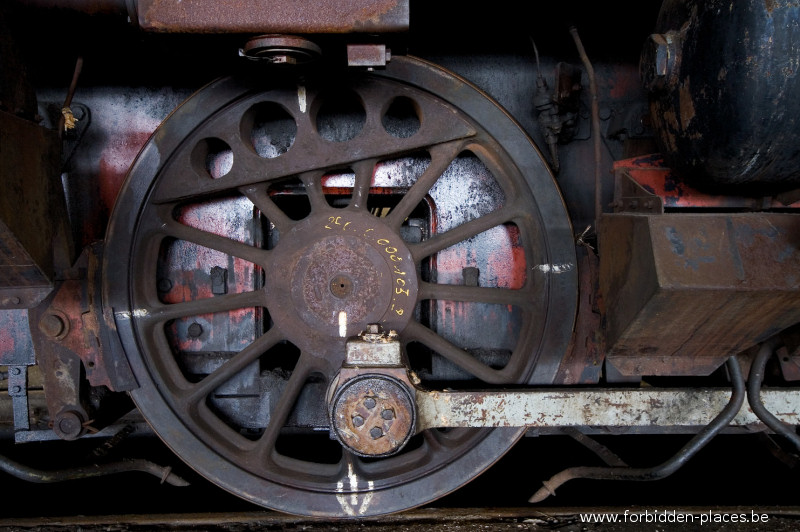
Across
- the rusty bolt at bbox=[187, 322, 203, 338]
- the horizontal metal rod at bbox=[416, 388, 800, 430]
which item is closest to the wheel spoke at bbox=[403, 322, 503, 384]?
the horizontal metal rod at bbox=[416, 388, 800, 430]

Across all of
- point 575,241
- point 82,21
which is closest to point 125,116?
point 82,21

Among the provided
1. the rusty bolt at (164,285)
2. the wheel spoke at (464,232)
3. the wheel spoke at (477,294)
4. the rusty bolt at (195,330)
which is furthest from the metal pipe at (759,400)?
the rusty bolt at (164,285)

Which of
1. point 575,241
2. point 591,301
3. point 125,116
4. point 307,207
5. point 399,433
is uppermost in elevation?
point 125,116

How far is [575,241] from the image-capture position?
1.70m

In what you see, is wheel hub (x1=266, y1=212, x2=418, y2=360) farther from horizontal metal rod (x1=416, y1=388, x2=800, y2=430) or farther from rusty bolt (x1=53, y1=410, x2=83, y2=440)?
rusty bolt (x1=53, y1=410, x2=83, y2=440)

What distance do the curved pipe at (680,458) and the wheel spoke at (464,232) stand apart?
0.72 m

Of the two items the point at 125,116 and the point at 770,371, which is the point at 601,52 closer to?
the point at 770,371

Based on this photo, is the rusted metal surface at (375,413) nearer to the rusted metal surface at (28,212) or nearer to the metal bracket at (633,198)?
the metal bracket at (633,198)

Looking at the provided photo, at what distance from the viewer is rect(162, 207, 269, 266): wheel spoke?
5.63ft

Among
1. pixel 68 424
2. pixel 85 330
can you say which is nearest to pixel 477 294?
pixel 85 330

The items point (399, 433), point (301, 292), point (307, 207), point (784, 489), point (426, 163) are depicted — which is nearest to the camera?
point (399, 433)

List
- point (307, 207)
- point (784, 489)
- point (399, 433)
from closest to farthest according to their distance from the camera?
point (399, 433) → point (784, 489) → point (307, 207)

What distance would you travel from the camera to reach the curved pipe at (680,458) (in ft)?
4.51

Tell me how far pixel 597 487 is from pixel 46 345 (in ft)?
6.70
